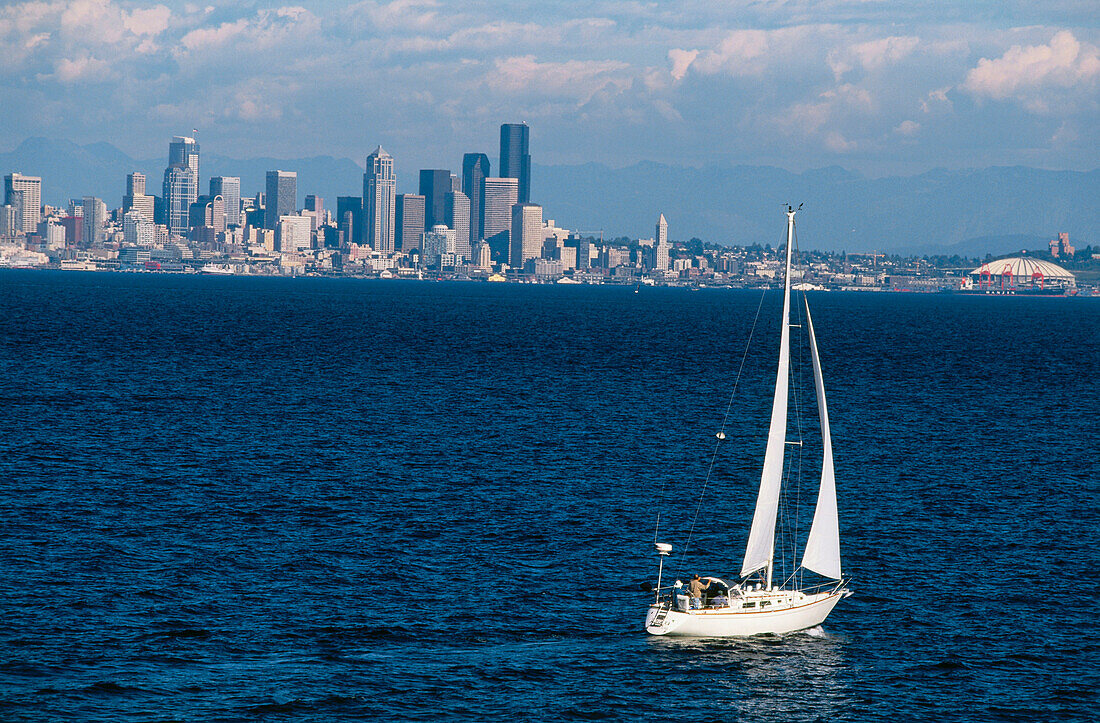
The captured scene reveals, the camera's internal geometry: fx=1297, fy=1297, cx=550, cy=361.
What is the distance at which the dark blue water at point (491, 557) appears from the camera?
41.1 meters

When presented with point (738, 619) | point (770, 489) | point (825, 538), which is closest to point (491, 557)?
point (738, 619)

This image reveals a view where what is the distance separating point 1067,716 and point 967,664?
15.3 ft

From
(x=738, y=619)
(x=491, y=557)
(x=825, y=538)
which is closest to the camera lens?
(x=738, y=619)

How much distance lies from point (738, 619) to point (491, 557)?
14.7m

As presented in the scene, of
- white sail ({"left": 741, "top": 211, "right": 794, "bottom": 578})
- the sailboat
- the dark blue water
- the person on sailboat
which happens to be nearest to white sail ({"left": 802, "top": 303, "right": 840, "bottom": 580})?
the sailboat

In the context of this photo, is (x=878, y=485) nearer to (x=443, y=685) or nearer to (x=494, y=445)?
(x=494, y=445)

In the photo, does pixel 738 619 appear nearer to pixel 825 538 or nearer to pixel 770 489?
pixel 770 489

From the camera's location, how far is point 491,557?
56688mm

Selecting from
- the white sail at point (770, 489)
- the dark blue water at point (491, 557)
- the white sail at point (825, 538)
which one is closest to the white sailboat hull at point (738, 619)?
the dark blue water at point (491, 557)

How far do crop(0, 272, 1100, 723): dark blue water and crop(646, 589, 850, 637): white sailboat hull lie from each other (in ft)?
2.23

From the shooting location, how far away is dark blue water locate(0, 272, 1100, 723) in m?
41.1

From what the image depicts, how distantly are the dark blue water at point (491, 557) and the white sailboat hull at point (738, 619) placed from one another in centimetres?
68

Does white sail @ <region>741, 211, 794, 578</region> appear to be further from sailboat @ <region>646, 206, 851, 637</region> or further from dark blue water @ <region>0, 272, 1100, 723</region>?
dark blue water @ <region>0, 272, 1100, 723</region>

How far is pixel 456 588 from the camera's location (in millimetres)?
51531
